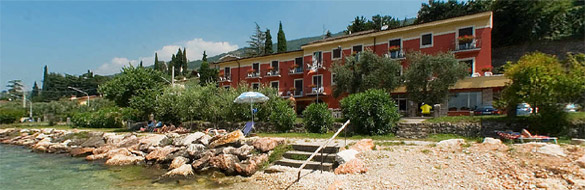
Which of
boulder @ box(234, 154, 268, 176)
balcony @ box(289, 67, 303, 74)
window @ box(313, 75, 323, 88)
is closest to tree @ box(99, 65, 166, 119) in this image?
balcony @ box(289, 67, 303, 74)

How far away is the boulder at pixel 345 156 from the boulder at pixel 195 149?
6207 mm

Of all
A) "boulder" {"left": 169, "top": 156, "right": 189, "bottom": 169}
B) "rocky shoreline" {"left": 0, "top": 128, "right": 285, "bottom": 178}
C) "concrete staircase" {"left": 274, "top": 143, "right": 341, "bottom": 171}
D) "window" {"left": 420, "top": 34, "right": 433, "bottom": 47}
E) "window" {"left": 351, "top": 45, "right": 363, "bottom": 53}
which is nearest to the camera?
"concrete staircase" {"left": 274, "top": 143, "right": 341, "bottom": 171}

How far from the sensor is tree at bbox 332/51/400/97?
71.1ft

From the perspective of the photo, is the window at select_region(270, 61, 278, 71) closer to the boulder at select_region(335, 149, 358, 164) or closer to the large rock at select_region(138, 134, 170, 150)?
the large rock at select_region(138, 134, 170, 150)

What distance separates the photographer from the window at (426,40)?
26141 mm

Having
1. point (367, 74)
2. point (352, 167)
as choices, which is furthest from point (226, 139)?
point (367, 74)

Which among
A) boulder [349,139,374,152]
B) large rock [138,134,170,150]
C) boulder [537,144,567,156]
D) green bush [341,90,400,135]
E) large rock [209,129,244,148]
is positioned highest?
green bush [341,90,400,135]

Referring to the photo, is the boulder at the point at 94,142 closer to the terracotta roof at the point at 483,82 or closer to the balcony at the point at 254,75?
the balcony at the point at 254,75

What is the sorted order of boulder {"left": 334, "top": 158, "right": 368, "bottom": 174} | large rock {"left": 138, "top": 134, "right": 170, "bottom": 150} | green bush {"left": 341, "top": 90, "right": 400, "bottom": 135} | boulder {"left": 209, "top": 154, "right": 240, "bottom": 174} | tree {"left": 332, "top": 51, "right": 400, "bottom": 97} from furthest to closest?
tree {"left": 332, "top": 51, "right": 400, "bottom": 97}
large rock {"left": 138, "top": 134, "right": 170, "bottom": 150}
green bush {"left": 341, "top": 90, "right": 400, "bottom": 135}
boulder {"left": 209, "top": 154, "right": 240, "bottom": 174}
boulder {"left": 334, "top": 158, "right": 368, "bottom": 174}

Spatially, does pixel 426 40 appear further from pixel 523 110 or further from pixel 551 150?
pixel 551 150

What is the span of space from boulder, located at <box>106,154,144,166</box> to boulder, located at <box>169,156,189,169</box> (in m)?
2.99

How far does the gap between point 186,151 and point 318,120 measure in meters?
7.35

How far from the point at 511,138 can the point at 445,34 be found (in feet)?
54.4

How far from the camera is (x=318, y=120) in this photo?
17.1 m
